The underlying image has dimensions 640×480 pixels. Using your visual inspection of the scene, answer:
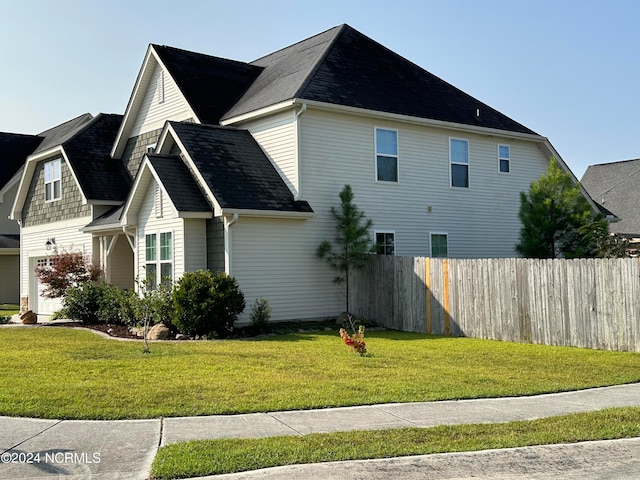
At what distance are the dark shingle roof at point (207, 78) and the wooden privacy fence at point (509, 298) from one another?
7.46 m

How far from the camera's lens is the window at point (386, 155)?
72.1 ft

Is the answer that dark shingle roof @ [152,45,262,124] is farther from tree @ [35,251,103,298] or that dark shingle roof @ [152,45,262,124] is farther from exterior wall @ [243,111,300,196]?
→ tree @ [35,251,103,298]

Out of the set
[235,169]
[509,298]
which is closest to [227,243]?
[235,169]

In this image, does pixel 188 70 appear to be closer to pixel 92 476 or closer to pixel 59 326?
pixel 59 326

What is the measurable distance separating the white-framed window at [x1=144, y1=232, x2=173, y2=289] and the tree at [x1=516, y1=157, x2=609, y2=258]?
391 inches

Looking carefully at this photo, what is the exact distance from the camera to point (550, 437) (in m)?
7.28

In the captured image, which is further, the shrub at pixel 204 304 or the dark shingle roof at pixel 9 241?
the dark shingle roof at pixel 9 241

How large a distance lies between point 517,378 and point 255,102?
13.7 m

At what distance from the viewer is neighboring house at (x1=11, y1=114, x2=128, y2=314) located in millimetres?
24625

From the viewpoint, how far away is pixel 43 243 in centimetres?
2808

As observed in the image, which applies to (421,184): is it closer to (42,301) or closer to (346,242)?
(346,242)

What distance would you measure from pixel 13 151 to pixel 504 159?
25571 mm

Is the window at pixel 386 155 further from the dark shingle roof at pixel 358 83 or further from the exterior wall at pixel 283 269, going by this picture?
the exterior wall at pixel 283 269

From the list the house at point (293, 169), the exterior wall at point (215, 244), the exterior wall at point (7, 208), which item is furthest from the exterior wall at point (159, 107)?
the exterior wall at point (7, 208)
